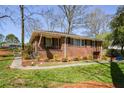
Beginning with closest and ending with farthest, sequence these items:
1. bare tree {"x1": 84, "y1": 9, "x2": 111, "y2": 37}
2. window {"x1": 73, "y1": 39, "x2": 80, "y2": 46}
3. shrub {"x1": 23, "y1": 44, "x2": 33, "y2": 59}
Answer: shrub {"x1": 23, "y1": 44, "x2": 33, "y2": 59} → window {"x1": 73, "y1": 39, "x2": 80, "y2": 46} → bare tree {"x1": 84, "y1": 9, "x2": 111, "y2": 37}

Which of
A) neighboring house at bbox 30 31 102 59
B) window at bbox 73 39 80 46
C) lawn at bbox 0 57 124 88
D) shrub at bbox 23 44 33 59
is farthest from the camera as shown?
window at bbox 73 39 80 46

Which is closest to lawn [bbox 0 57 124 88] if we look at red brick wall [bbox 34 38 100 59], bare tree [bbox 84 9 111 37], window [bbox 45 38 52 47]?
red brick wall [bbox 34 38 100 59]

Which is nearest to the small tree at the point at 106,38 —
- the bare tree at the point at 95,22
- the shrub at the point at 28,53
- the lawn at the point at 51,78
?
the bare tree at the point at 95,22

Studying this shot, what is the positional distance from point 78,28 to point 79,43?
45.7ft

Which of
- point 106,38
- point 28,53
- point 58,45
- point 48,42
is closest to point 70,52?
point 58,45

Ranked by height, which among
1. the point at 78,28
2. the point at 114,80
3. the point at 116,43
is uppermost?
the point at 78,28

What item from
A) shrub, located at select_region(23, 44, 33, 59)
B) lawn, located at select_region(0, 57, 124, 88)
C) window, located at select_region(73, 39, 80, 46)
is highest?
window, located at select_region(73, 39, 80, 46)

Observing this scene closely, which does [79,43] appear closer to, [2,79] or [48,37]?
[48,37]

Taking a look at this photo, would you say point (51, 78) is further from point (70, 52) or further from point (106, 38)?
point (106, 38)

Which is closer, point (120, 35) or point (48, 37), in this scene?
point (48, 37)

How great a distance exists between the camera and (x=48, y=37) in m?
24.3

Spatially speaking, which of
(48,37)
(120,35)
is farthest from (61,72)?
(120,35)

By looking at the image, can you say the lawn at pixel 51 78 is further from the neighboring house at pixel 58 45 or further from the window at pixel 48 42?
Answer: the window at pixel 48 42

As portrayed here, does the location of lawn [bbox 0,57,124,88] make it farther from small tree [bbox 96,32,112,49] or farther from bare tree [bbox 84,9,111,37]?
bare tree [bbox 84,9,111,37]
